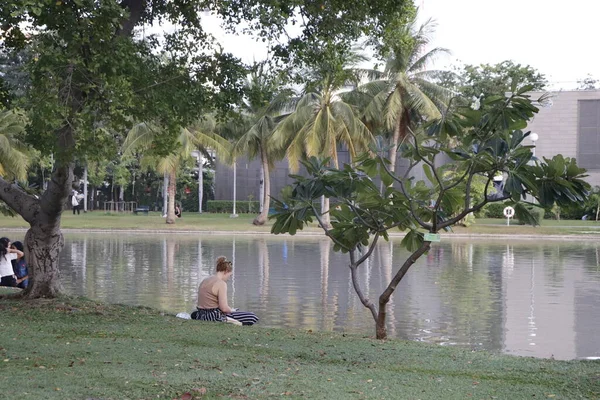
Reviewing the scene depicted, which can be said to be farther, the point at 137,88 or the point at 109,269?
the point at 109,269

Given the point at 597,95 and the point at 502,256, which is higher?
the point at 597,95

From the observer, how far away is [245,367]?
7.55m

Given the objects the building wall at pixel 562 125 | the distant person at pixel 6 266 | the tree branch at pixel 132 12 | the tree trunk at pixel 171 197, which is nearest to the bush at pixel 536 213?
the tree branch at pixel 132 12

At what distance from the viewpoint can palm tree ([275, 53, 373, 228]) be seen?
41.4 m

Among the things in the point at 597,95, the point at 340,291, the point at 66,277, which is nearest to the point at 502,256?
the point at 340,291

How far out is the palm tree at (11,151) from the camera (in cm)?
3856

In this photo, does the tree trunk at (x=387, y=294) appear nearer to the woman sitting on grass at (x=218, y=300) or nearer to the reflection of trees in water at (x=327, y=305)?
the woman sitting on grass at (x=218, y=300)

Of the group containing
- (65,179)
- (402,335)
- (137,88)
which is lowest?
(402,335)

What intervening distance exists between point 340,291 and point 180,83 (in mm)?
6728

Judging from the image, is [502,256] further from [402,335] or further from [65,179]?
[65,179]

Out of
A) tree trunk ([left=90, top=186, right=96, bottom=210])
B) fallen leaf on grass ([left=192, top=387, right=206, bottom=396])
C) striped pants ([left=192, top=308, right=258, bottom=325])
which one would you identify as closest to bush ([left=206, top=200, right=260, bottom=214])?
tree trunk ([left=90, top=186, right=96, bottom=210])

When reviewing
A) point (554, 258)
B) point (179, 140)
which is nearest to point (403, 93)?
point (179, 140)

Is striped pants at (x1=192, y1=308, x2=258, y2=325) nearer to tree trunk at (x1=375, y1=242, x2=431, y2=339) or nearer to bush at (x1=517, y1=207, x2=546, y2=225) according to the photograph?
tree trunk at (x1=375, y1=242, x2=431, y2=339)

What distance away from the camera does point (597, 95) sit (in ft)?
188
